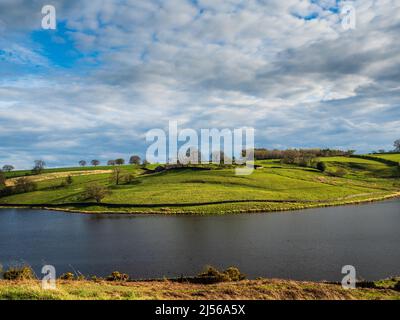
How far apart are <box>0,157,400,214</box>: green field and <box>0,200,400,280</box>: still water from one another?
9128 mm

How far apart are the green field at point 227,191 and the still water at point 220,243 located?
9128 millimetres

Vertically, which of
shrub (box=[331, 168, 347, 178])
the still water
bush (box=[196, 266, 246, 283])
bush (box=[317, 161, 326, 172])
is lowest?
the still water

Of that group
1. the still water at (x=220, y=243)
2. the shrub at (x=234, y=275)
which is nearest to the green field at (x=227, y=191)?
the still water at (x=220, y=243)

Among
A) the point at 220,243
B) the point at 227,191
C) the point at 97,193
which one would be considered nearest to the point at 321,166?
the point at 227,191

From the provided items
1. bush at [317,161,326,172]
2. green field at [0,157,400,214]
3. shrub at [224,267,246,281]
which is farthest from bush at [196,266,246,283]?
bush at [317,161,326,172]

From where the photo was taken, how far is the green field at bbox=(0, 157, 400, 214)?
3501 inches

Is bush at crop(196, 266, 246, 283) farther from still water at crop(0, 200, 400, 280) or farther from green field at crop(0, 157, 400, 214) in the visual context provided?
green field at crop(0, 157, 400, 214)

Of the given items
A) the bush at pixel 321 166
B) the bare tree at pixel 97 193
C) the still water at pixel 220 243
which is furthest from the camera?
the bush at pixel 321 166

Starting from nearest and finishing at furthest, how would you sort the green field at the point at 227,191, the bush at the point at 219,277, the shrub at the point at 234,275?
the bush at the point at 219,277 → the shrub at the point at 234,275 → the green field at the point at 227,191

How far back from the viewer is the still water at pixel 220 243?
37.1m

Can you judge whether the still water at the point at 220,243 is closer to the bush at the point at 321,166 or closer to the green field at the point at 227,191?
the green field at the point at 227,191
